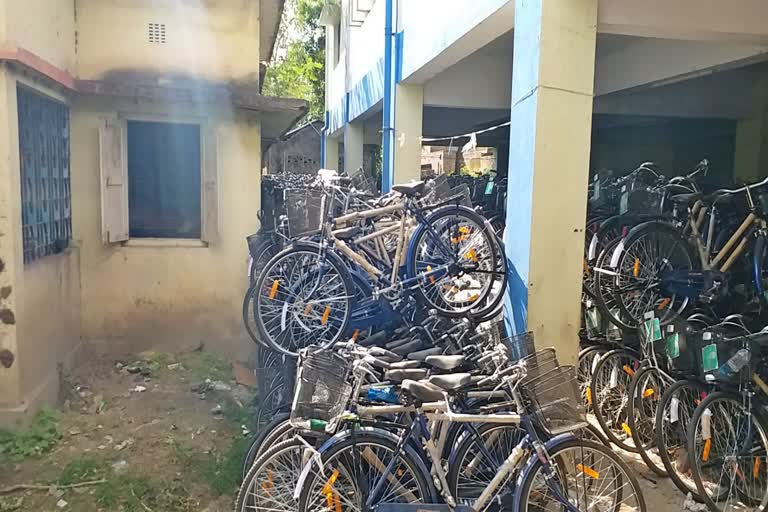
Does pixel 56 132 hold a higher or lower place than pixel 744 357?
higher

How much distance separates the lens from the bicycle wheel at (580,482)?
3150mm

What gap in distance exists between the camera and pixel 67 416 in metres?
5.68

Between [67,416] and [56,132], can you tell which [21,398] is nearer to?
[67,416]

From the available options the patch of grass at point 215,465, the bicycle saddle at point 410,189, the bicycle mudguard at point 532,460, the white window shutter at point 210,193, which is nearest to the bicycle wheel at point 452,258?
the bicycle saddle at point 410,189

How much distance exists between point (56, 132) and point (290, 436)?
449 centimetres

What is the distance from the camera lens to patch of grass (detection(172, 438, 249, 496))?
4426mm

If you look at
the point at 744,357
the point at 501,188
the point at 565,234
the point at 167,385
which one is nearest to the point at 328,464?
the point at 565,234

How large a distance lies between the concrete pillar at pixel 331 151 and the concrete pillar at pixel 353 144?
378cm

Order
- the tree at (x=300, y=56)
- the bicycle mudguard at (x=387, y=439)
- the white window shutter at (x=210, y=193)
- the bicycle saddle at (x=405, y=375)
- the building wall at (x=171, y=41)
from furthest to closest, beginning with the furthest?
→ the tree at (x=300, y=56) → the white window shutter at (x=210, y=193) → the building wall at (x=171, y=41) → the bicycle saddle at (x=405, y=375) → the bicycle mudguard at (x=387, y=439)

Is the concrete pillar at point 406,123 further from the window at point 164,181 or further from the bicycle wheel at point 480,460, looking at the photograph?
the bicycle wheel at point 480,460

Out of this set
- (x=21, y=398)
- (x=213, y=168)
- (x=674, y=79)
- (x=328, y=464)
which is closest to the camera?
(x=328, y=464)

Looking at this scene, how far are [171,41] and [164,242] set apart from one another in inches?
90.0

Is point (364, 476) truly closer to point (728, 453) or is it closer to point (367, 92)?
point (728, 453)

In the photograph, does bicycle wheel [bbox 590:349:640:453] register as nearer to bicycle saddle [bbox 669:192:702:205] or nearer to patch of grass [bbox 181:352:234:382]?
bicycle saddle [bbox 669:192:702:205]
